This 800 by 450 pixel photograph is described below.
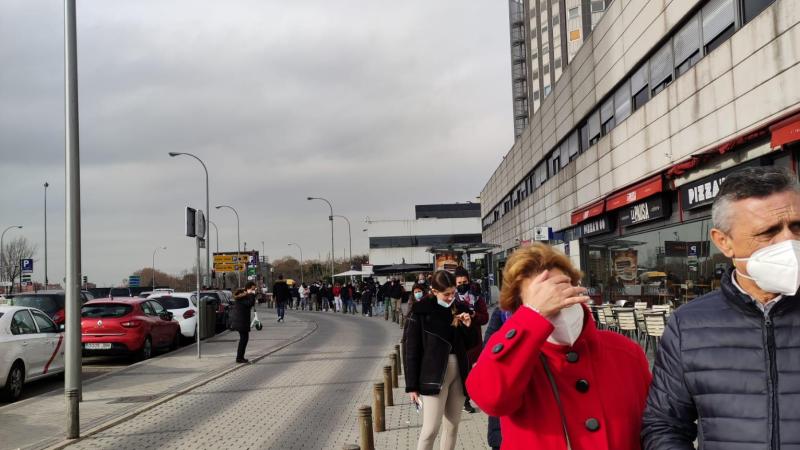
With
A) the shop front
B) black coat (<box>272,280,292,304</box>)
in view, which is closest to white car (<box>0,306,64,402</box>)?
the shop front

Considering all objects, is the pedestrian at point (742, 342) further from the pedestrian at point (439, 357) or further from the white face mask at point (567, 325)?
the pedestrian at point (439, 357)

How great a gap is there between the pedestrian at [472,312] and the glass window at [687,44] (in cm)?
913

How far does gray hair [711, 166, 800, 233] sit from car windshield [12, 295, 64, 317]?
62.8 feet

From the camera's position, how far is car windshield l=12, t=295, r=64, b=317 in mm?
18831

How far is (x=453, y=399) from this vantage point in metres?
6.20

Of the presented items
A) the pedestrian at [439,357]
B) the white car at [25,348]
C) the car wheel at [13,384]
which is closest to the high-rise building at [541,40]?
the white car at [25,348]

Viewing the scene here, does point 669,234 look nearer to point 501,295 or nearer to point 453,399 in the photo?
point 453,399

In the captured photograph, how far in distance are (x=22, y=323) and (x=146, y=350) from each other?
5269mm

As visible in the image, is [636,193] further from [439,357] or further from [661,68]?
[439,357]

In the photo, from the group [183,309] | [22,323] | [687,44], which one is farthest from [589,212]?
[22,323]

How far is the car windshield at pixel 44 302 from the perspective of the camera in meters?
18.8

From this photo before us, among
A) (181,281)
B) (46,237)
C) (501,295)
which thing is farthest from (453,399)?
(181,281)

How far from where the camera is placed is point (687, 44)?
16219mm

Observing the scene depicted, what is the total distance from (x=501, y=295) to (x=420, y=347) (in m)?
3.51
